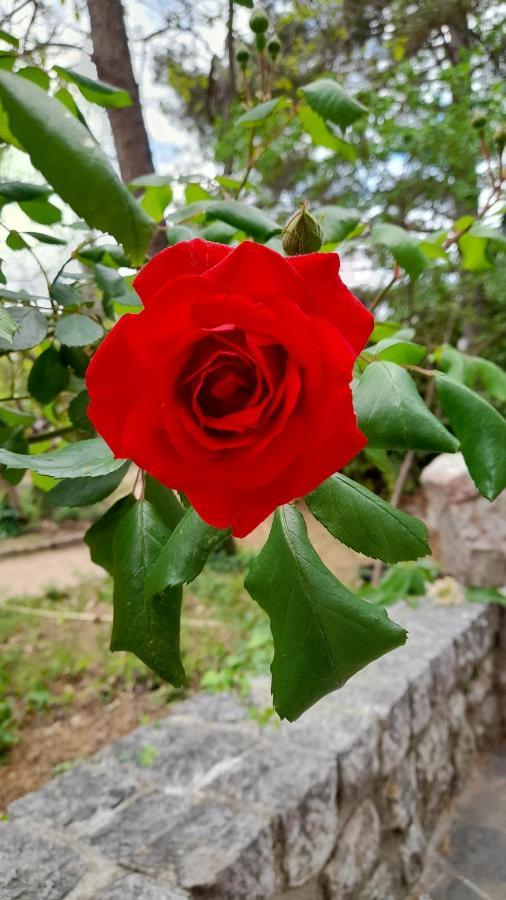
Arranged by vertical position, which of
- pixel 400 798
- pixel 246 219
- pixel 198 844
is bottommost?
pixel 400 798

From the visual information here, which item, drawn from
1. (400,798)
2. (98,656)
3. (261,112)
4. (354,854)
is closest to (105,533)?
(261,112)

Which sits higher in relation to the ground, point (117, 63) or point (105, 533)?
point (117, 63)

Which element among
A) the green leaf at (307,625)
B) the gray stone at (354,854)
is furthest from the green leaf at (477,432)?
the gray stone at (354,854)

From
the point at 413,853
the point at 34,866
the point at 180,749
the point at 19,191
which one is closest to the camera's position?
the point at 19,191

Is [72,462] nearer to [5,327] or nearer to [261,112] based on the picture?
[5,327]

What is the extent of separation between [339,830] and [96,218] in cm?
146

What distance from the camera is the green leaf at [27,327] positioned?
0.59 m

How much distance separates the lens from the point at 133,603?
1.65 ft

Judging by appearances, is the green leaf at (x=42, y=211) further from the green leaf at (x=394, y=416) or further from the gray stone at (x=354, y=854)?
the gray stone at (x=354, y=854)

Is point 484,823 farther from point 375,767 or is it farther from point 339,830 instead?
point 339,830

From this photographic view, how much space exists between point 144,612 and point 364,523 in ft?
0.65

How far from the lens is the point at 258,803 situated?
1.21 metres

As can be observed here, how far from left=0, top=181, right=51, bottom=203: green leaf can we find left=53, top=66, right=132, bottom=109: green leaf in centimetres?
12

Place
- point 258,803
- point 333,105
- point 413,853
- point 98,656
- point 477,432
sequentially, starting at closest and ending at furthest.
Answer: point 477,432 → point 333,105 → point 258,803 → point 413,853 → point 98,656
